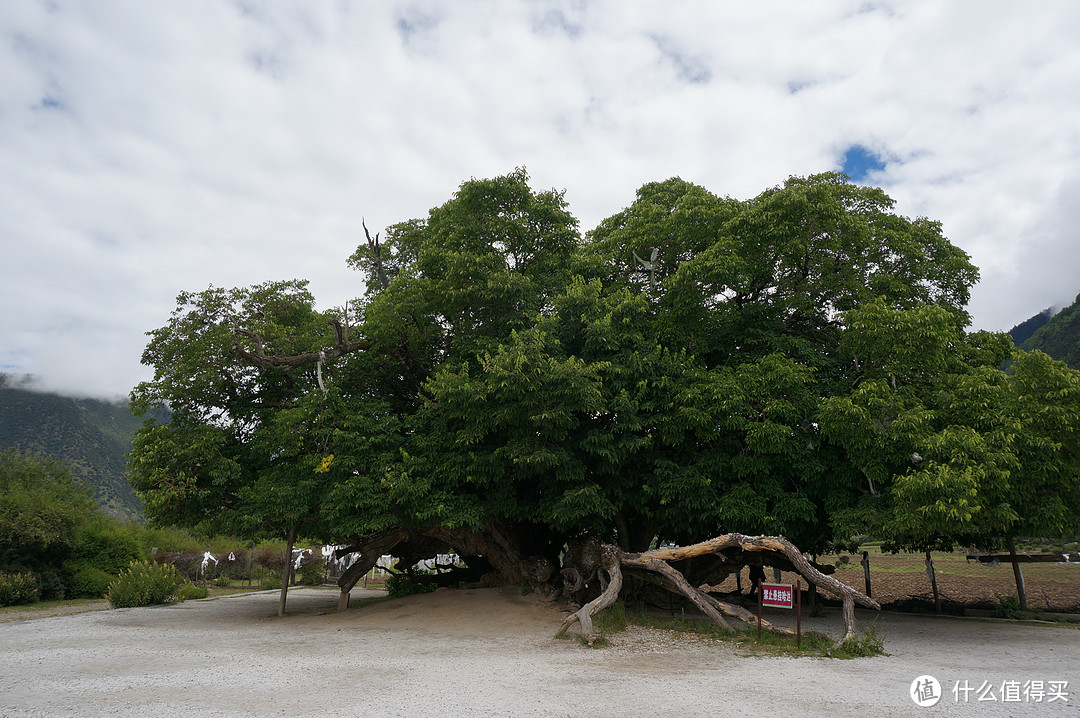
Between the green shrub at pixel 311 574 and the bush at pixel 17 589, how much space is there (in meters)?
11.6

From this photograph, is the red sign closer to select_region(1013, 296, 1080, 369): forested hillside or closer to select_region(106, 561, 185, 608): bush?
select_region(106, 561, 185, 608): bush

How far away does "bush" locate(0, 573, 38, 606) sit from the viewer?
1872 centimetres

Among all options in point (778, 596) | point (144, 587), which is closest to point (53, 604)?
point (144, 587)

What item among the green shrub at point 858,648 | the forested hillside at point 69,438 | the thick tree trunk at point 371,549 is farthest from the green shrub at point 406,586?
the forested hillside at point 69,438

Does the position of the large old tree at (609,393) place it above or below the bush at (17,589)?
above

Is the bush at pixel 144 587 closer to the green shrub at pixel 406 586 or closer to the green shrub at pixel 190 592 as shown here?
the green shrub at pixel 190 592

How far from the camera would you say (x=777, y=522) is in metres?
12.3

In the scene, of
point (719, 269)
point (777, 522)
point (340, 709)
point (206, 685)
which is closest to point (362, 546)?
point (206, 685)

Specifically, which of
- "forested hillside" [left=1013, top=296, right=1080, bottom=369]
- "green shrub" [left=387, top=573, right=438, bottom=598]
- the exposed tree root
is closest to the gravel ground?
the exposed tree root

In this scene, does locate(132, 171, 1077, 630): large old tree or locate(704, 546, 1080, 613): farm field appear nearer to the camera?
locate(132, 171, 1077, 630): large old tree

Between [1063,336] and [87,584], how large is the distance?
58.8 metres

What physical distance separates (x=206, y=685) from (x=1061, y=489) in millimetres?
14910

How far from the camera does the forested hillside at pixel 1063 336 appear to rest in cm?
3847

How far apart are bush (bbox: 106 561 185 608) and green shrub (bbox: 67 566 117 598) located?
4570 millimetres
